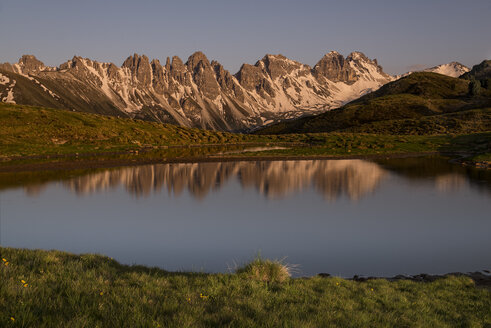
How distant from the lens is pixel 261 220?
24.3 meters

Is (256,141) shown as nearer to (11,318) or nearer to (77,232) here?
(77,232)

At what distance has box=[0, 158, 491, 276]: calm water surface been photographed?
17328 millimetres

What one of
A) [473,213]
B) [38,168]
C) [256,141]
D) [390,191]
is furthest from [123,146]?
[473,213]

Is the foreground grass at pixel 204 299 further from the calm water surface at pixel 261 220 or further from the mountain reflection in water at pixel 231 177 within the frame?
the mountain reflection in water at pixel 231 177

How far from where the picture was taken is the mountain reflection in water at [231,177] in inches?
1415

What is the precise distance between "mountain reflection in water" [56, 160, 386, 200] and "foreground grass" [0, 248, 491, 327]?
795 inches

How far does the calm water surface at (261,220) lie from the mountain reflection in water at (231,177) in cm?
21

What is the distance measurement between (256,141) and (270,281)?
11740cm

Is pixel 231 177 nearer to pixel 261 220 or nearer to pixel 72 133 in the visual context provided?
pixel 261 220

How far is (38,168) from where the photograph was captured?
171 feet

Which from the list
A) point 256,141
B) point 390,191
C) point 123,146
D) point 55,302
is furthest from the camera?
point 256,141

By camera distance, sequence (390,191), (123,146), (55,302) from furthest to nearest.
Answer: (123,146), (390,191), (55,302)

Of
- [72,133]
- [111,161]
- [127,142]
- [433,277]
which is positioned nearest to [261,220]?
[433,277]

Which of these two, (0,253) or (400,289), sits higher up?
(0,253)
